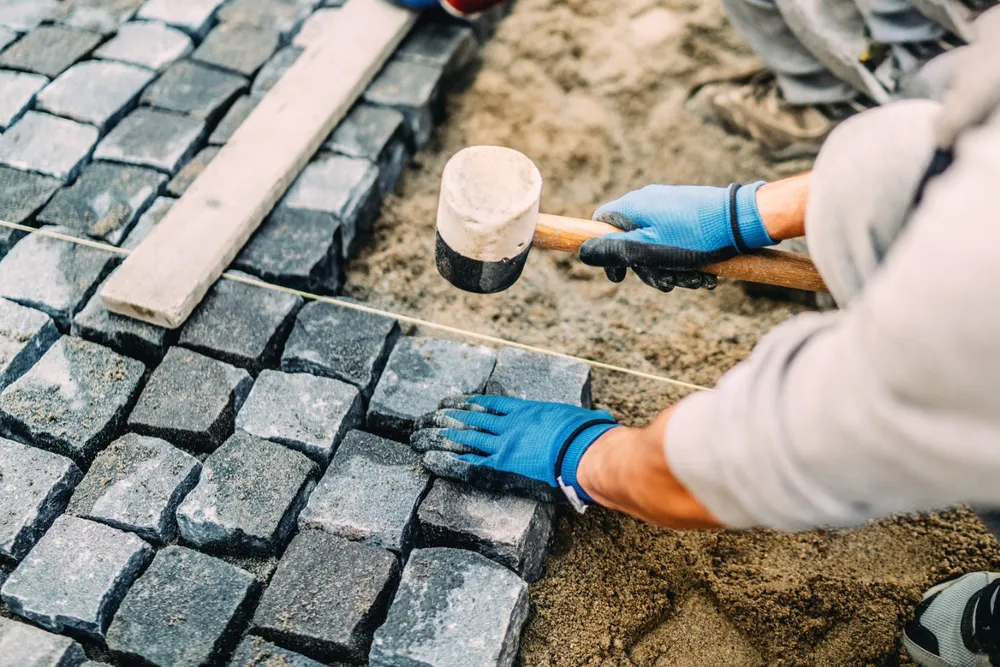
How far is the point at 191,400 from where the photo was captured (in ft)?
8.04

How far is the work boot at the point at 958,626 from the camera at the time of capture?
6.90 feet

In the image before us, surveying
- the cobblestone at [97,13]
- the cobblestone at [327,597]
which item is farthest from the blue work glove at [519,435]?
the cobblestone at [97,13]

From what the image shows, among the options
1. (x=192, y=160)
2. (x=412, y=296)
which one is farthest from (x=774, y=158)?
(x=192, y=160)

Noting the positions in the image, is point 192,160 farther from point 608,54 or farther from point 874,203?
point 874,203

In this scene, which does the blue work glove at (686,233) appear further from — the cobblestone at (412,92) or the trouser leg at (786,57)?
the cobblestone at (412,92)

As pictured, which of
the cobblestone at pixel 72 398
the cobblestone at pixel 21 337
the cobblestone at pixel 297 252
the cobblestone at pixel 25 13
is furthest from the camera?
the cobblestone at pixel 25 13

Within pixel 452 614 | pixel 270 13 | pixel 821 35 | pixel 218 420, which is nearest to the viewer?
pixel 452 614

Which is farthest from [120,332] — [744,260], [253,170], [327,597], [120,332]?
[744,260]

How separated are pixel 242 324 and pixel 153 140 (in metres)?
0.94

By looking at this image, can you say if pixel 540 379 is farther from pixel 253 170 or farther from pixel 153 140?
pixel 153 140

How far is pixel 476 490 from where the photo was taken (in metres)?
2.34

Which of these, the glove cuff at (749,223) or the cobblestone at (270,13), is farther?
the cobblestone at (270,13)

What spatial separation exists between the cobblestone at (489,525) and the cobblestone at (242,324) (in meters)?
0.72

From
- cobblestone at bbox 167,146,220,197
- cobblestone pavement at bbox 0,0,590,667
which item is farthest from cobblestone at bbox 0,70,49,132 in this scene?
cobblestone at bbox 167,146,220,197
